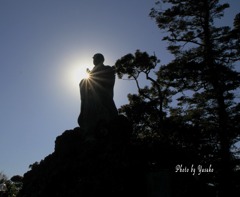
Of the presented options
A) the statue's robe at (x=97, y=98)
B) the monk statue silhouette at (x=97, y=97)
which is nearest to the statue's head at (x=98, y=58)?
the monk statue silhouette at (x=97, y=97)

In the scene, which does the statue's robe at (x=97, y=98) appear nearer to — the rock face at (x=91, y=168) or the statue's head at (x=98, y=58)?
the statue's head at (x=98, y=58)

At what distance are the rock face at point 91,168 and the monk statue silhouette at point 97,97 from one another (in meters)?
0.58

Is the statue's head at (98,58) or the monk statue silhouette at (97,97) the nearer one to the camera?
the monk statue silhouette at (97,97)

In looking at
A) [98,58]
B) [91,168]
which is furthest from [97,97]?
[91,168]

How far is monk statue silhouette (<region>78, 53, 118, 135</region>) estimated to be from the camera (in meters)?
12.9

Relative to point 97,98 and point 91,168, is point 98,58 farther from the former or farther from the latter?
point 91,168

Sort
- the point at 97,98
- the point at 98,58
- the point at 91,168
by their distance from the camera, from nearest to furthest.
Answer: the point at 91,168, the point at 97,98, the point at 98,58

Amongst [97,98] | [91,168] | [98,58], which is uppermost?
[98,58]

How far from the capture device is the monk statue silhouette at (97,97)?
12.9m

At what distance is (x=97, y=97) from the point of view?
13336 millimetres

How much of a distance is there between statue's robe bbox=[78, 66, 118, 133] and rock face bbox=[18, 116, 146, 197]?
0.62 metres

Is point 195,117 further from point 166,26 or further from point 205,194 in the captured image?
point 205,194

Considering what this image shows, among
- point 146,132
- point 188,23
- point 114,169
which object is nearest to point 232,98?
point 188,23

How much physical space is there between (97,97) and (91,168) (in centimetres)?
341
